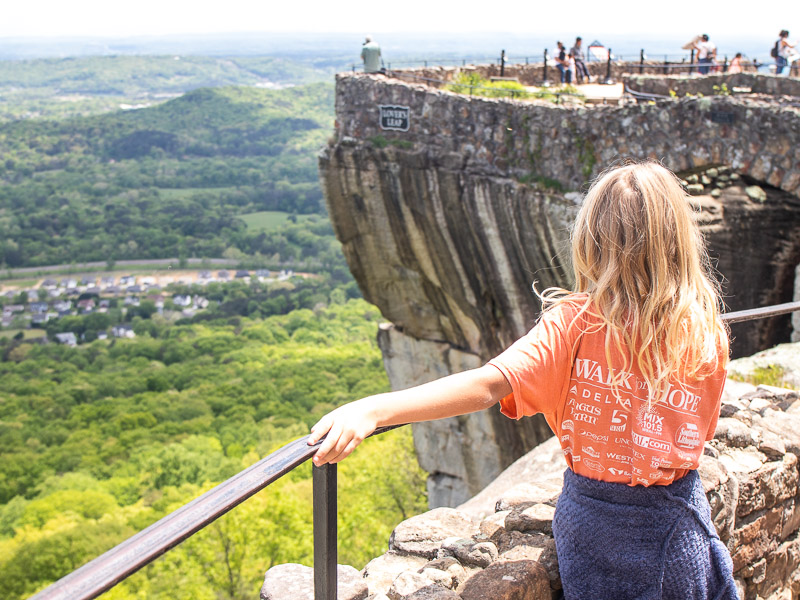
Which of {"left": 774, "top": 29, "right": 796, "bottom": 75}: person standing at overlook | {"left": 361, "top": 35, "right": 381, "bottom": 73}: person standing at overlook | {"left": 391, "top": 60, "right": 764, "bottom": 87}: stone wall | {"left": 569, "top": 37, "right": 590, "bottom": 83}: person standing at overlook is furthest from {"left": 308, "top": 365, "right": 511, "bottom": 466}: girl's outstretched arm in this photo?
{"left": 569, "top": 37, "right": 590, "bottom": 83}: person standing at overlook

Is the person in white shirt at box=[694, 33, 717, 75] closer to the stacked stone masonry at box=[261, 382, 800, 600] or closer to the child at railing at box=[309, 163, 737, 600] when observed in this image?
the stacked stone masonry at box=[261, 382, 800, 600]

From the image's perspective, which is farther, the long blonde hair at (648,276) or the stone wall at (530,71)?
the stone wall at (530,71)

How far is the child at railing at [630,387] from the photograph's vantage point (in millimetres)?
2410

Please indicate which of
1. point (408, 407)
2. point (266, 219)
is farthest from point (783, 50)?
point (266, 219)

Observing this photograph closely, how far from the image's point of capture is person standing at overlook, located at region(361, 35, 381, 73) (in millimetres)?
14531

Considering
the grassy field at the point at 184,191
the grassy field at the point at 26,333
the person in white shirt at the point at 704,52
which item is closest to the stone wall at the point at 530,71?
the person in white shirt at the point at 704,52

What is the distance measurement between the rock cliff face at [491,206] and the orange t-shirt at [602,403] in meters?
4.48

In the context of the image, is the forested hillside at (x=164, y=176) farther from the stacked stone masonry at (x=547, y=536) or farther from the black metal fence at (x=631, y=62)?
the stacked stone masonry at (x=547, y=536)

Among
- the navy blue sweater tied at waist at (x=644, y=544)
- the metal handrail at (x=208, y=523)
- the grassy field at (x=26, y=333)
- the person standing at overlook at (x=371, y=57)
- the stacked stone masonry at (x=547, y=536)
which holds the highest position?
A: the person standing at overlook at (x=371, y=57)

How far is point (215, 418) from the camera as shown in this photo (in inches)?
1672

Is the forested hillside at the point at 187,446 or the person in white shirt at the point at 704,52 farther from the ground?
the person in white shirt at the point at 704,52

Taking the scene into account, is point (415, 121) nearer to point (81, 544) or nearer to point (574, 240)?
point (574, 240)

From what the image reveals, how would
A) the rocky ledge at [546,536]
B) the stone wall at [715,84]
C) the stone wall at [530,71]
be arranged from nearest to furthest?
the rocky ledge at [546,536]
the stone wall at [715,84]
the stone wall at [530,71]

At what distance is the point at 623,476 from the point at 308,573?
1.43 m
